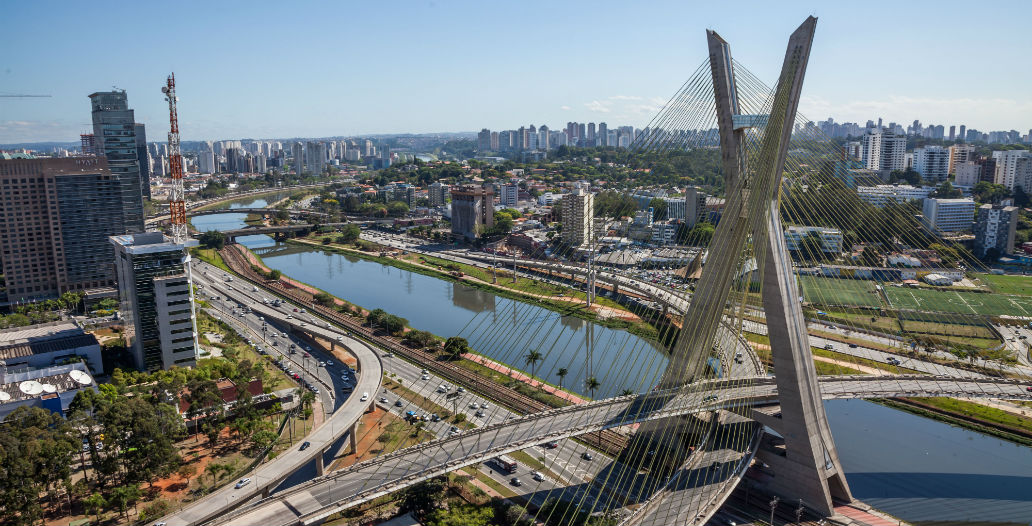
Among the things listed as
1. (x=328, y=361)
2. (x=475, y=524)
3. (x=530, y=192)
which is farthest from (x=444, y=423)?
(x=530, y=192)

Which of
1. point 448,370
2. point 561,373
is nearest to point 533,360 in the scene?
point 561,373

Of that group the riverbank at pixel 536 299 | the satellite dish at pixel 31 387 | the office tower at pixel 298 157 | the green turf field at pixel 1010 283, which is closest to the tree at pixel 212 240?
the riverbank at pixel 536 299

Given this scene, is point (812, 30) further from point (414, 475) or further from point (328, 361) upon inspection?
point (328, 361)

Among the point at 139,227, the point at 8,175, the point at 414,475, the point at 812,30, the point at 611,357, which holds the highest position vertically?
the point at 812,30

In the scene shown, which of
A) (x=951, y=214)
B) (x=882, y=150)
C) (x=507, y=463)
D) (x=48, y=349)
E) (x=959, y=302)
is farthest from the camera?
(x=882, y=150)

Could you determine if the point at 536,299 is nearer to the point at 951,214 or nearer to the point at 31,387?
the point at 31,387

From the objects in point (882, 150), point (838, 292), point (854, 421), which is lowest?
point (854, 421)

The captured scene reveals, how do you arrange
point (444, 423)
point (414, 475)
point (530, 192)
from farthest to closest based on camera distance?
1. point (530, 192)
2. point (444, 423)
3. point (414, 475)
